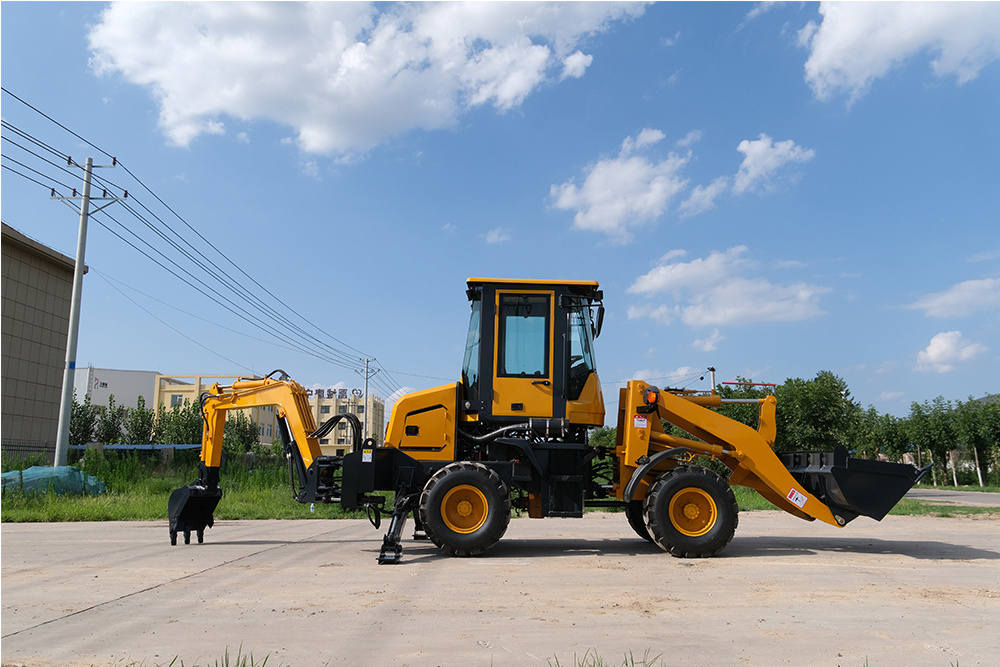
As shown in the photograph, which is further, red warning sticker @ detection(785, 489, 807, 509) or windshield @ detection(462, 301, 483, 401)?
windshield @ detection(462, 301, 483, 401)

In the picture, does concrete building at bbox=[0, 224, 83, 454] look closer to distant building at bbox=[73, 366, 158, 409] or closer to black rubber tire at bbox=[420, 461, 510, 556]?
black rubber tire at bbox=[420, 461, 510, 556]

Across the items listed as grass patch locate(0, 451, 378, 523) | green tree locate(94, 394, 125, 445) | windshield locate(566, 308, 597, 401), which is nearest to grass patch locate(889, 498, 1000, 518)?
windshield locate(566, 308, 597, 401)

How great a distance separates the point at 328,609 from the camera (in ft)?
19.2

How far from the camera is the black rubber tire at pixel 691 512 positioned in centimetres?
874

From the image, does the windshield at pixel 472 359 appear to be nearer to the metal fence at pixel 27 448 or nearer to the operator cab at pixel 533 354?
the operator cab at pixel 533 354

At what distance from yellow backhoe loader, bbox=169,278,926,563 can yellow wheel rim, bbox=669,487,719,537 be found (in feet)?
0.05

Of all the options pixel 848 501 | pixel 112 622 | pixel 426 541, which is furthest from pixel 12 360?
pixel 848 501

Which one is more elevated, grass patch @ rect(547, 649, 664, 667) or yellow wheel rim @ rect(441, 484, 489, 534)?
yellow wheel rim @ rect(441, 484, 489, 534)

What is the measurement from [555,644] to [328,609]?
2.07 m

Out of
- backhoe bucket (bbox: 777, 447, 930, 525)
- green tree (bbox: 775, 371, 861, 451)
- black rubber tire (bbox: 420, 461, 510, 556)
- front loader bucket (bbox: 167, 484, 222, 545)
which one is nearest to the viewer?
black rubber tire (bbox: 420, 461, 510, 556)

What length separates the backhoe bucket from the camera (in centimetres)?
892

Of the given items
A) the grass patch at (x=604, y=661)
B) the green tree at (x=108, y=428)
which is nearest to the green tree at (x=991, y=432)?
the grass patch at (x=604, y=661)

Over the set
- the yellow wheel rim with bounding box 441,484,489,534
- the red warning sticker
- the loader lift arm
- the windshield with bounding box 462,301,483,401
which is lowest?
the yellow wheel rim with bounding box 441,484,489,534

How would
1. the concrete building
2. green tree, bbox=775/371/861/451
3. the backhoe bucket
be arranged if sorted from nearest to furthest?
A: the backhoe bucket < green tree, bbox=775/371/861/451 < the concrete building
